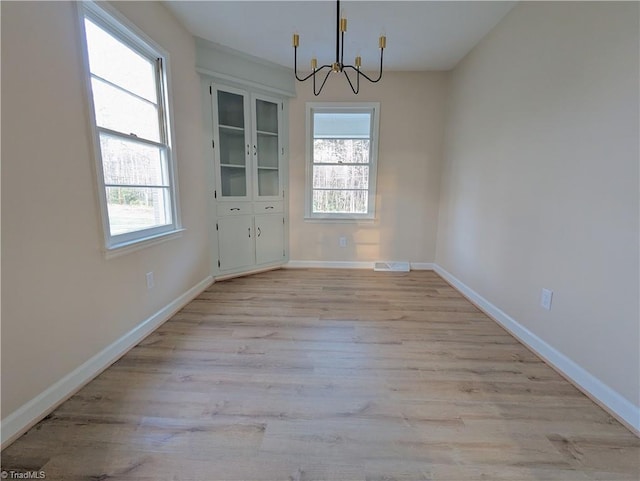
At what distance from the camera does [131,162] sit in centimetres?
206

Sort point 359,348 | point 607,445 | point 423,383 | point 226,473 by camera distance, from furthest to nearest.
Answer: point 359,348, point 423,383, point 607,445, point 226,473

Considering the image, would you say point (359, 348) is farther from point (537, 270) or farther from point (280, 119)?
point (280, 119)

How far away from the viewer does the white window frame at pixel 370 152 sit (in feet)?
12.0

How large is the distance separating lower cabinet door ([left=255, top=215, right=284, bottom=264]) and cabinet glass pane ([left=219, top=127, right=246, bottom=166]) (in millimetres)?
736

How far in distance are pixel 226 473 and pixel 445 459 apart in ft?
2.97

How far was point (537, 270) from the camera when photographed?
6.65 feet

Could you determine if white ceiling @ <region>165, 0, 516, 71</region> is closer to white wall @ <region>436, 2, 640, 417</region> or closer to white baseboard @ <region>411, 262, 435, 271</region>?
white wall @ <region>436, 2, 640, 417</region>

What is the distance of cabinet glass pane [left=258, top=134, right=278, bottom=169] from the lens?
3564mm

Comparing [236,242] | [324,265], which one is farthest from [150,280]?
[324,265]

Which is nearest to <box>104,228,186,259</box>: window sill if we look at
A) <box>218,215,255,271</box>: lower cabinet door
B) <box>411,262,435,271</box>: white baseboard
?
<box>218,215,255,271</box>: lower cabinet door

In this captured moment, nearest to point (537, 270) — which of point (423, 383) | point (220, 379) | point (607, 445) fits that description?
point (607, 445)

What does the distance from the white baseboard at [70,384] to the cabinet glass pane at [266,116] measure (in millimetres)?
2400

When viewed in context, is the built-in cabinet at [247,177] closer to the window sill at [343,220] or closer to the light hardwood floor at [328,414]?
the window sill at [343,220]

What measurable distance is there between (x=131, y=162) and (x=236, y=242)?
5.23 feet
